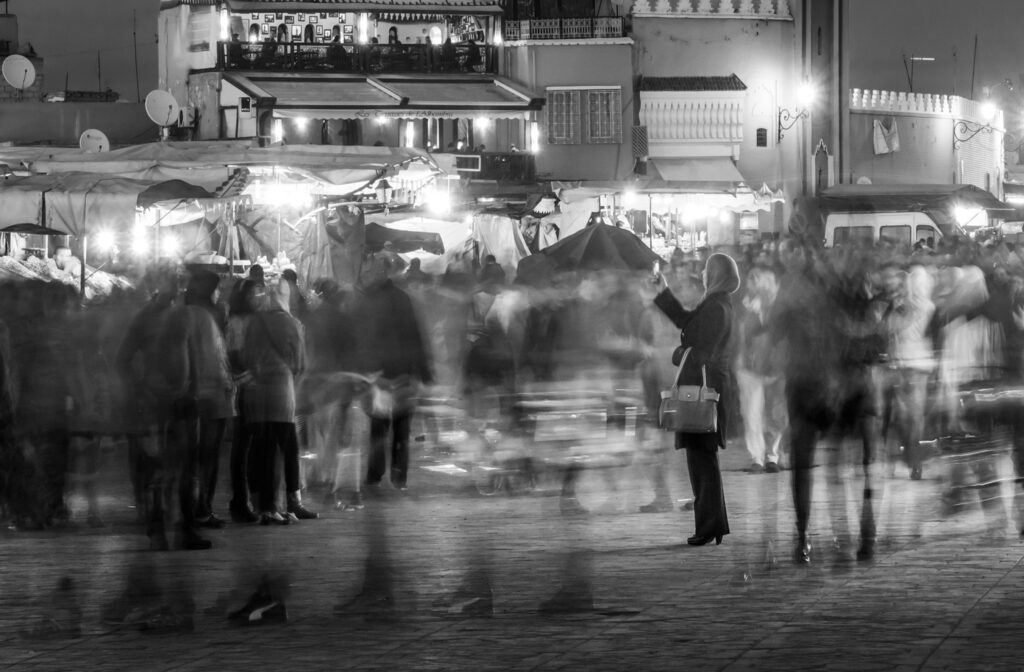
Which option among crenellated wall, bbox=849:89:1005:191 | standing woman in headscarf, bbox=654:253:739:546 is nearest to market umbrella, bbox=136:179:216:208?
standing woman in headscarf, bbox=654:253:739:546

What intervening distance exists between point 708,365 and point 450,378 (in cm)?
438

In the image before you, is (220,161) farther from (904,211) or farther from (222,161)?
(904,211)

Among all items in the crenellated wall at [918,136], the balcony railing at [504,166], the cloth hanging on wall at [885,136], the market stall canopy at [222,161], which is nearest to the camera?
the market stall canopy at [222,161]

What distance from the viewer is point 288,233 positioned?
87.3ft

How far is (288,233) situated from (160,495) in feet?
50.5

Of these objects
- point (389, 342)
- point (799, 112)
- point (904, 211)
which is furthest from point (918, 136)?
point (389, 342)

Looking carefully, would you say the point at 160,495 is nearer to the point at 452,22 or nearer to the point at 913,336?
the point at 913,336

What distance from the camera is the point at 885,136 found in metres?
57.7

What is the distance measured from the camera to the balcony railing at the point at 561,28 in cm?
4797

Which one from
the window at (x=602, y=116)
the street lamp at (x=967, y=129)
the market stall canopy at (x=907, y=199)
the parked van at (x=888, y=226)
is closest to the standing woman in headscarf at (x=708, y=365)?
the parked van at (x=888, y=226)

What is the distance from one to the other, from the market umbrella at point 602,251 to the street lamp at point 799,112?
27.0m

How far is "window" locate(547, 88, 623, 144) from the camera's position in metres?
47.8

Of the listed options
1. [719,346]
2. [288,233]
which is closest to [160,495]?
[719,346]

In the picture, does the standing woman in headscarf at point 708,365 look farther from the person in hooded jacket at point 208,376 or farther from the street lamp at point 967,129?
the street lamp at point 967,129
